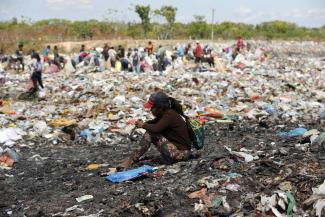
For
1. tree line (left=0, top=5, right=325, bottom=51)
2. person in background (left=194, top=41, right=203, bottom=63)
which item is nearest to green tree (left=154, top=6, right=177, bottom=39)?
tree line (left=0, top=5, right=325, bottom=51)

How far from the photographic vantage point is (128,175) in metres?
5.09

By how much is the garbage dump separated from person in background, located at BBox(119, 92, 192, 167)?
0.56 feet

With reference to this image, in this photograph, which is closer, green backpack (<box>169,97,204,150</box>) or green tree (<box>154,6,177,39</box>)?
green backpack (<box>169,97,204,150</box>)

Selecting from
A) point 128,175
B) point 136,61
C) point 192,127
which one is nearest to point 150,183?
point 128,175

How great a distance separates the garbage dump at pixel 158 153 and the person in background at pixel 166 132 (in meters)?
0.17

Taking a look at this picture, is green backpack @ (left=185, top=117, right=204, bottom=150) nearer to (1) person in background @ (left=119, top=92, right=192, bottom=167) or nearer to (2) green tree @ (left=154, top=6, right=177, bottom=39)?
(1) person in background @ (left=119, top=92, right=192, bottom=167)

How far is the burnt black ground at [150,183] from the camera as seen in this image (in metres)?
4.14

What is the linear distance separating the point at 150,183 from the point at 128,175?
337 mm

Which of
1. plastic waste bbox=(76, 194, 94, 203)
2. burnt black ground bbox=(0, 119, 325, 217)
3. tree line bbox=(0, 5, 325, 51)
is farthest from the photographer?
tree line bbox=(0, 5, 325, 51)

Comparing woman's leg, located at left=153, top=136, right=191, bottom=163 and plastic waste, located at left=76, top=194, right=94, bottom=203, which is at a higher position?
woman's leg, located at left=153, top=136, right=191, bottom=163

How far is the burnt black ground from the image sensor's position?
4.14 m

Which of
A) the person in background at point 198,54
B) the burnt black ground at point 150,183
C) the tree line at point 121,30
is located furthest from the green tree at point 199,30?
the burnt black ground at point 150,183

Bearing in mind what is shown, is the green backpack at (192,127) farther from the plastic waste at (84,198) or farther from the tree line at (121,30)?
the tree line at (121,30)

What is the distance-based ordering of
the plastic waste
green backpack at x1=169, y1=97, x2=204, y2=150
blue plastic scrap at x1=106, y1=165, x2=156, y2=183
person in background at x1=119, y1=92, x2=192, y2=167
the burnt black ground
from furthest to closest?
1. green backpack at x1=169, y1=97, x2=204, y2=150
2. person in background at x1=119, y1=92, x2=192, y2=167
3. blue plastic scrap at x1=106, y1=165, x2=156, y2=183
4. the plastic waste
5. the burnt black ground
